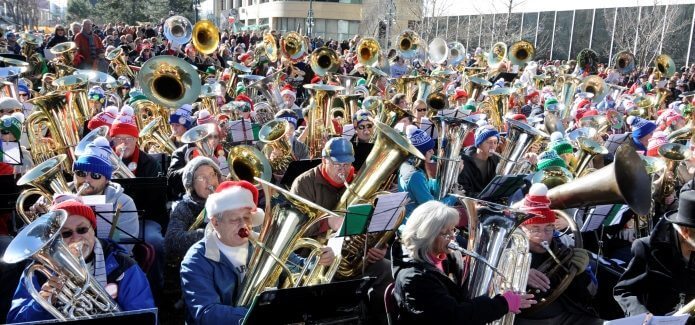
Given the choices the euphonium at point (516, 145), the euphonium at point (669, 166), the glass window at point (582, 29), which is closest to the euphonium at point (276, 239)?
the euphonium at point (516, 145)

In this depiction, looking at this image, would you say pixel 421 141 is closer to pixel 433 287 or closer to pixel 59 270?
pixel 433 287

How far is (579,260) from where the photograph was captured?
388 centimetres

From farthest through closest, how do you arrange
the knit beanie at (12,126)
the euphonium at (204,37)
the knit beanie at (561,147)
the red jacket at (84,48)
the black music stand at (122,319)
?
the euphonium at (204,37) → the red jacket at (84,48) → the knit beanie at (561,147) → the knit beanie at (12,126) → the black music stand at (122,319)

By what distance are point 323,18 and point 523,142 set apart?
5193 cm

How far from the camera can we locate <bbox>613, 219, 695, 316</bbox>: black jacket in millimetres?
3941

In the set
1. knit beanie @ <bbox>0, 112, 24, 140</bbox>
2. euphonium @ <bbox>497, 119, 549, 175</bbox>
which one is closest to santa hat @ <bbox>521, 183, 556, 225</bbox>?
euphonium @ <bbox>497, 119, 549, 175</bbox>

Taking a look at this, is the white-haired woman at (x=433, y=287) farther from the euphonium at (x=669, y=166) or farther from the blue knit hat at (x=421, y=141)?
the euphonium at (x=669, y=166)

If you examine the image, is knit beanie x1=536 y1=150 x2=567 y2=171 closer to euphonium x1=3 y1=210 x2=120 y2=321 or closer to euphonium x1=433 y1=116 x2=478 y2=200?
euphonium x1=433 y1=116 x2=478 y2=200

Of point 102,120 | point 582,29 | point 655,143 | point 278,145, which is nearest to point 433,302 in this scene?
point 278,145

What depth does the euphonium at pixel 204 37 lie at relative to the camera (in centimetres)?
1548

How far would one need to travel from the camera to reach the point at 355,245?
4.63 metres

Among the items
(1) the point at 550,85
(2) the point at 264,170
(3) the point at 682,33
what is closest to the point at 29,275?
(2) the point at 264,170

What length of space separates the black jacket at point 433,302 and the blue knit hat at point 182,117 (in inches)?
202

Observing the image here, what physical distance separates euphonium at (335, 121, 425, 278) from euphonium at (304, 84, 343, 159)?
353cm
